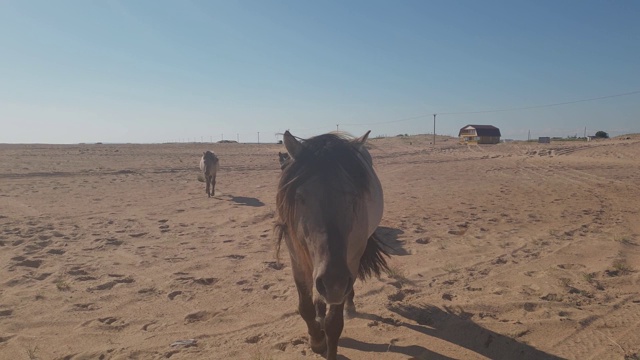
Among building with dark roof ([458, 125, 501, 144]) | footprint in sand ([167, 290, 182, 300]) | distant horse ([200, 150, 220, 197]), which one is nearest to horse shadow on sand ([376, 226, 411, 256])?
footprint in sand ([167, 290, 182, 300])

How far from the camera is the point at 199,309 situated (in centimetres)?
443

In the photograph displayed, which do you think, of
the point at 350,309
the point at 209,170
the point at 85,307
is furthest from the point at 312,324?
the point at 209,170

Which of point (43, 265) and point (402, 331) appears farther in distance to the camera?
point (43, 265)

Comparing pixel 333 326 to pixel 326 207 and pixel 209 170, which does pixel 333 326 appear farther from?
pixel 209 170

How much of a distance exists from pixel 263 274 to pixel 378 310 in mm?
1929

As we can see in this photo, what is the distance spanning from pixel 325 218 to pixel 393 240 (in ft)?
15.8

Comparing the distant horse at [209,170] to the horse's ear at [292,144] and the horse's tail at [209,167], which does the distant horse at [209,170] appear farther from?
the horse's ear at [292,144]

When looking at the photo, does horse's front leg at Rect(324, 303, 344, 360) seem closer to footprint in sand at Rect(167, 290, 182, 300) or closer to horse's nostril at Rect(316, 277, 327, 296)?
horse's nostril at Rect(316, 277, 327, 296)

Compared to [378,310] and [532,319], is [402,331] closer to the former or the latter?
[378,310]

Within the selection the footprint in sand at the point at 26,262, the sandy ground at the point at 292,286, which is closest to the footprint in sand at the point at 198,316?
the sandy ground at the point at 292,286

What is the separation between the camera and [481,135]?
53.5 meters

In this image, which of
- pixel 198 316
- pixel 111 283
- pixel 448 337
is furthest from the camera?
pixel 111 283

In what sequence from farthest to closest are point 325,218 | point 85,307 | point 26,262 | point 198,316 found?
point 26,262
point 85,307
point 198,316
point 325,218

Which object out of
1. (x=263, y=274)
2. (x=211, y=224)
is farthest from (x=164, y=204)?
(x=263, y=274)
